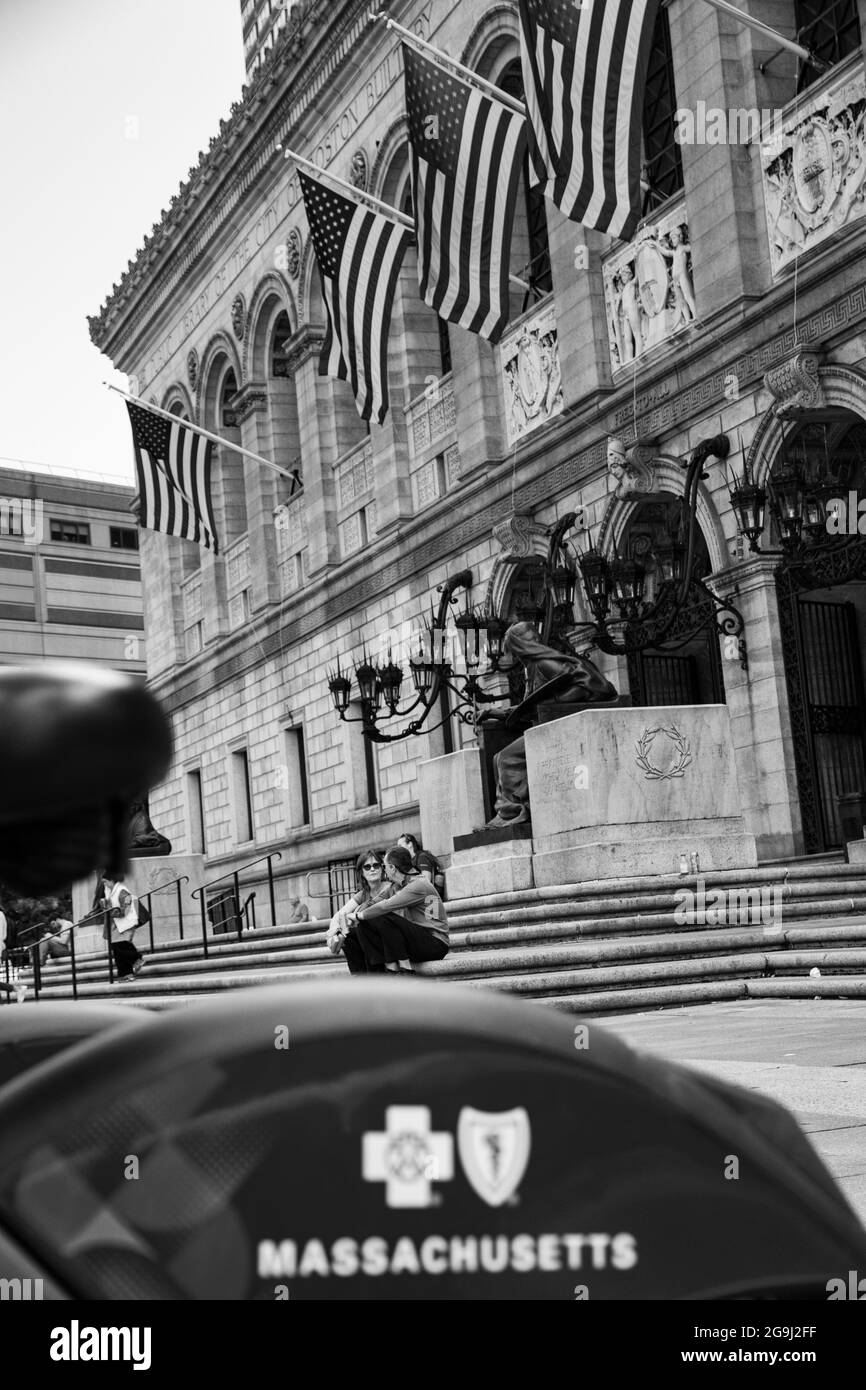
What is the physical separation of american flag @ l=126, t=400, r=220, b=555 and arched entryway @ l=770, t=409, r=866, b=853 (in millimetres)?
11223

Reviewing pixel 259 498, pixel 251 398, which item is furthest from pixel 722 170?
pixel 259 498

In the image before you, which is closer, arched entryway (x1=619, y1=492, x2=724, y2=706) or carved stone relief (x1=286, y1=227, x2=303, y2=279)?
arched entryway (x1=619, y1=492, x2=724, y2=706)

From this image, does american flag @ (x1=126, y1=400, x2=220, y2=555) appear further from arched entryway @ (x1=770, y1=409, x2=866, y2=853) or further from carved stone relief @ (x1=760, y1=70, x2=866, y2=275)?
carved stone relief @ (x1=760, y1=70, x2=866, y2=275)

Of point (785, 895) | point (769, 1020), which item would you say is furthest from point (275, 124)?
point (769, 1020)

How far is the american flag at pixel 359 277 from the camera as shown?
21.0 meters

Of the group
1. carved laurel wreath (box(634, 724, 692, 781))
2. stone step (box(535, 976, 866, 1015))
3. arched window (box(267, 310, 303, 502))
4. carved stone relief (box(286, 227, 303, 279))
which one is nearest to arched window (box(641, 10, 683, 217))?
carved laurel wreath (box(634, 724, 692, 781))

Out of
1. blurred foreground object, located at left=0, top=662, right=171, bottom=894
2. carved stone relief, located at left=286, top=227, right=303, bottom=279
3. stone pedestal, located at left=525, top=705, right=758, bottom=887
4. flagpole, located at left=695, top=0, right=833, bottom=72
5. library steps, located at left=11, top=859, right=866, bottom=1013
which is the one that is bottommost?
library steps, located at left=11, top=859, right=866, bottom=1013

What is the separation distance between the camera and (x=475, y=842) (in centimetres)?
1816

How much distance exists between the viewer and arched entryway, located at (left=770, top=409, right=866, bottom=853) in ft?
65.8

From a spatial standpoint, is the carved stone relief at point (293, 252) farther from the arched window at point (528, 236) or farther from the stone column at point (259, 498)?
the arched window at point (528, 236)

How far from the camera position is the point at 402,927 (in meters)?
11.6

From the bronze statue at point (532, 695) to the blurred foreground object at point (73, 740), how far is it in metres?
16.3

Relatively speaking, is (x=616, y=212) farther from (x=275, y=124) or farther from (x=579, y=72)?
(x=275, y=124)

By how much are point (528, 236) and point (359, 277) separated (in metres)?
8.63
